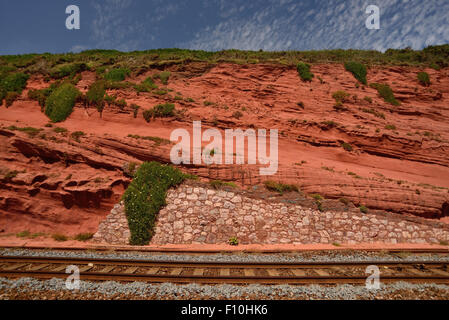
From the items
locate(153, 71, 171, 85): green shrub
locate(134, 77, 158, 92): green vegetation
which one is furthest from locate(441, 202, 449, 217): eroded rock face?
locate(153, 71, 171, 85): green shrub

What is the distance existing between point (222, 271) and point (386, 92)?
24.0 metres

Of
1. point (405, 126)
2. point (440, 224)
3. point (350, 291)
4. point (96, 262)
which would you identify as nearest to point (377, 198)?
point (440, 224)

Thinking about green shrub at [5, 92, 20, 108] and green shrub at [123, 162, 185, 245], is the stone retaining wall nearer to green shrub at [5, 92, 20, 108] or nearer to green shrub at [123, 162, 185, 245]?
green shrub at [123, 162, 185, 245]

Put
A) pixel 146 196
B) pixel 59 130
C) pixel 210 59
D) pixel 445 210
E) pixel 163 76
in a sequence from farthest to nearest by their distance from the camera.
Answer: pixel 210 59 < pixel 163 76 < pixel 59 130 < pixel 445 210 < pixel 146 196

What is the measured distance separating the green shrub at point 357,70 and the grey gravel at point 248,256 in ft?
60.5

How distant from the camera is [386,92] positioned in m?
20.7

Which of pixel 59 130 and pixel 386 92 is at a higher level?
pixel 386 92

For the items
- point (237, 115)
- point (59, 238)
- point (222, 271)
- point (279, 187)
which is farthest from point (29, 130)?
point (279, 187)

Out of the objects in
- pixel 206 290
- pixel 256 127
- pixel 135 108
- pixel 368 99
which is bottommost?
pixel 206 290

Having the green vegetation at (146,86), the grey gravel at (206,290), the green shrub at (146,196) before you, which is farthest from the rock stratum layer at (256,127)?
the grey gravel at (206,290)

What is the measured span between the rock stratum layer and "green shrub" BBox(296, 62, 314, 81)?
2.41ft

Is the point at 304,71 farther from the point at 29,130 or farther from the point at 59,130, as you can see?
the point at 29,130

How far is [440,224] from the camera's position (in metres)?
11.7
